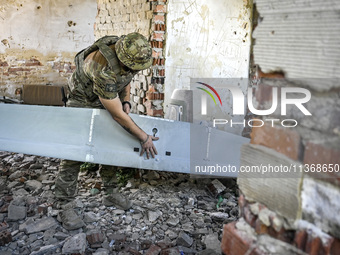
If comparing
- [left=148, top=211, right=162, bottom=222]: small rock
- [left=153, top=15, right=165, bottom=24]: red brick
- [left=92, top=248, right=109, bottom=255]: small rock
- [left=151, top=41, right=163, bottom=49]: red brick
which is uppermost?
[left=153, top=15, right=165, bottom=24]: red brick

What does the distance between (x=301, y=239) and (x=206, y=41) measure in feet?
10.9

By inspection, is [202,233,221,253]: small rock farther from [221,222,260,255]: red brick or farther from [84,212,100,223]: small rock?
[221,222,260,255]: red brick

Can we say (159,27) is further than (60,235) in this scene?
Yes

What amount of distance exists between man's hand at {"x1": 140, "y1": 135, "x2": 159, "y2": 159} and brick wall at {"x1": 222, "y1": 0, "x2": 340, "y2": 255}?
1.82 m

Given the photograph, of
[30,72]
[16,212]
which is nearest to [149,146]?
[16,212]

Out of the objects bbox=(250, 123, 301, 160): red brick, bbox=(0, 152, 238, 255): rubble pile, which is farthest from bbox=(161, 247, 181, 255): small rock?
bbox=(250, 123, 301, 160): red brick

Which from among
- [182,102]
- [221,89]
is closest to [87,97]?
[182,102]

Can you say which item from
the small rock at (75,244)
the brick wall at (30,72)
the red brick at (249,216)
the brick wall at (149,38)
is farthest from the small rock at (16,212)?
the brick wall at (30,72)

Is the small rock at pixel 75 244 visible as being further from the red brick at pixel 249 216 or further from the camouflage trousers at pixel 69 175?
the red brick at pixel 249 216

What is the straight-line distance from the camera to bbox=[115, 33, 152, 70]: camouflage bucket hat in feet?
8.75

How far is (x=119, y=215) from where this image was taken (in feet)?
9.76

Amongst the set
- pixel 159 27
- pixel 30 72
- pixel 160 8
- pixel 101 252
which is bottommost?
pixel 101 252

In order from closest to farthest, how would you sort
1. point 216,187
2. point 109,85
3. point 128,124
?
1. point 109,85
2. point 128,124
3. point 216,187

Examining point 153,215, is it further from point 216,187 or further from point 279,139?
point 279,139
